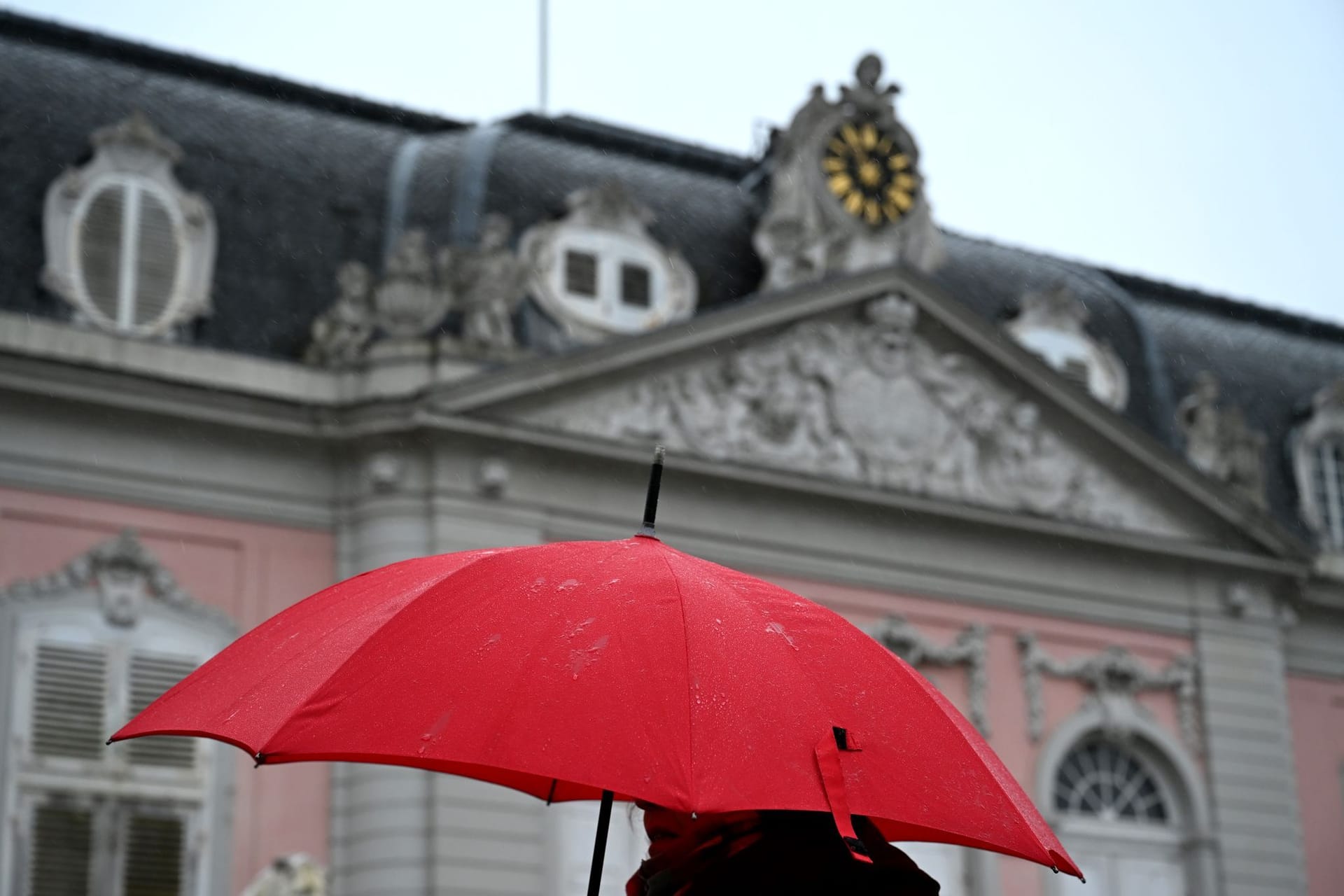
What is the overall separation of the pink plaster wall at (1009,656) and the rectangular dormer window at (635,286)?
9.58ft

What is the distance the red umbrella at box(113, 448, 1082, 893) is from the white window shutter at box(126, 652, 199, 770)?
11543 millimetres

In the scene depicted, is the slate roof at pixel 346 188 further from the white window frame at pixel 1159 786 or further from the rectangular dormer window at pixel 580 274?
the white window frame at pixel 1159 786

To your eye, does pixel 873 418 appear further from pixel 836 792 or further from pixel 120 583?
pixel 836 792

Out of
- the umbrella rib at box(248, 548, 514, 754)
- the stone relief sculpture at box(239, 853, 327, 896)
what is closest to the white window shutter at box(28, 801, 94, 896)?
the stone relief sculpture at box(239, 853, 327, 896)

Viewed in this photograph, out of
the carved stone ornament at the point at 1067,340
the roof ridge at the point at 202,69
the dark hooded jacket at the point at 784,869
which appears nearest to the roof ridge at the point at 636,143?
the roof ridge at the point at 202,69

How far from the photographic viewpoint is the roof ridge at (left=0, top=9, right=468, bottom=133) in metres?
19.2

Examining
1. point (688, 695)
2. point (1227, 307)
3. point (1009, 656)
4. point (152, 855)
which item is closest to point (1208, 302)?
point (1227, 307)

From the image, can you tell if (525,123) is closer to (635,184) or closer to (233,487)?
(635,184)

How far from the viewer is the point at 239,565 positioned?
55.4 feet

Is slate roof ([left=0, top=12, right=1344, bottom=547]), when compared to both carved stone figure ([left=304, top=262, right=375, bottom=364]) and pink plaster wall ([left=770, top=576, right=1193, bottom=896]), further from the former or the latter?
pink plaster wall ([left=770, top=576, right=1193, bottom=896])

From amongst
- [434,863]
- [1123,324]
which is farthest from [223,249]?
[1123,324]

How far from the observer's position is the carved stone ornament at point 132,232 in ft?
56.6

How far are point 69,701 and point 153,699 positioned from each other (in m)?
0.61

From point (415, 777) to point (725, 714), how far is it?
12.3 metres
